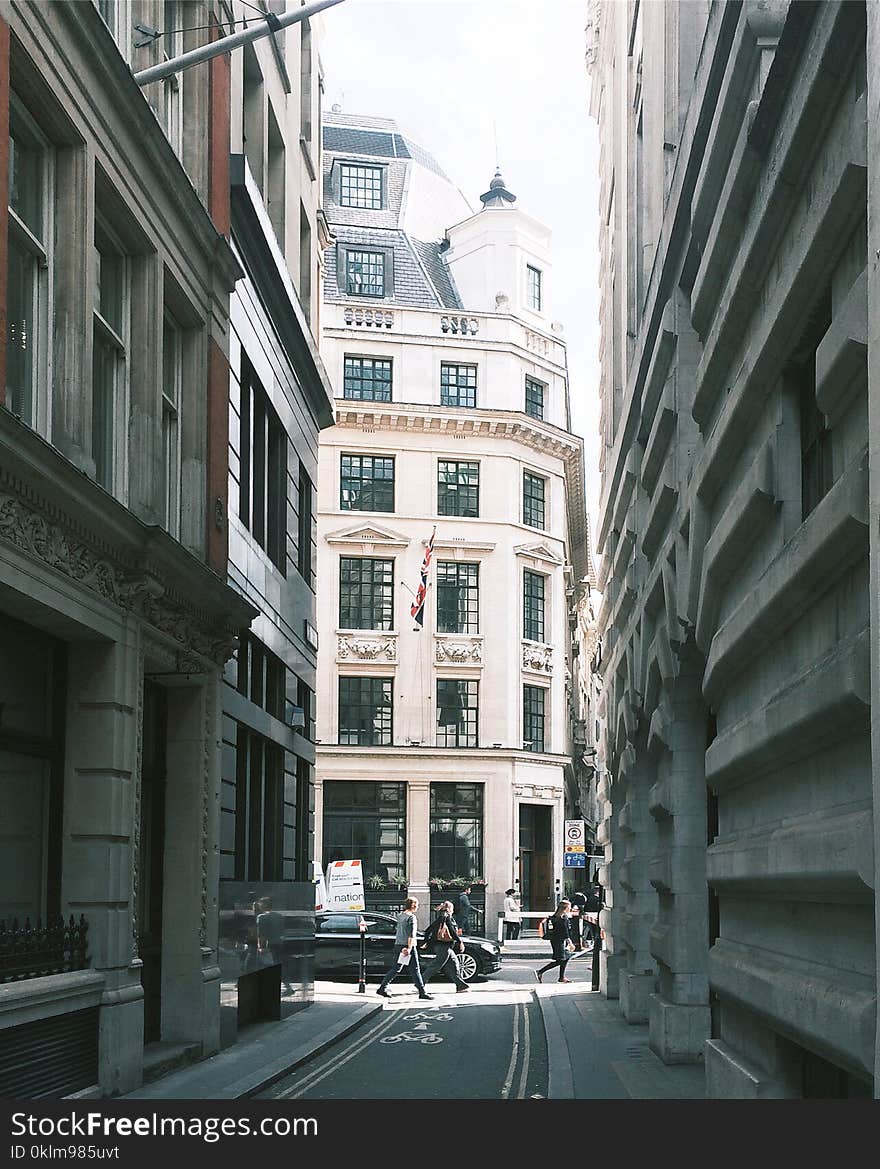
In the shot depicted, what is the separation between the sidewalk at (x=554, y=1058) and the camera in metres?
16.5

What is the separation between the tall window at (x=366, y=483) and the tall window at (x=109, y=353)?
48.5 m

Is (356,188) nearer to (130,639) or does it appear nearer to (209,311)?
(209,311)

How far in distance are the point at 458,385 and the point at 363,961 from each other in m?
36.0

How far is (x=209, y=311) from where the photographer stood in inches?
834

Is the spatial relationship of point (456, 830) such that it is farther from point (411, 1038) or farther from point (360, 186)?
point (411, 1038)

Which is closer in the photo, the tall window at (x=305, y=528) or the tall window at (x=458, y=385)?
the tall window at (x=305, y=528)

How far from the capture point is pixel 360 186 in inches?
2660

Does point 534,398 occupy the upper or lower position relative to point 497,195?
lower

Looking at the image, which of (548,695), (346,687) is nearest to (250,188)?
(346,687)

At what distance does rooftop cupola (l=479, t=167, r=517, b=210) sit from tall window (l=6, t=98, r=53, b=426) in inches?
Result: 2387

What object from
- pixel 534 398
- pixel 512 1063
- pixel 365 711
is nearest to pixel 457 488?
pixel 534 398

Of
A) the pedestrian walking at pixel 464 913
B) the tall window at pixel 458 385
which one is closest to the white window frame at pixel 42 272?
the pedestrian walking at pixel 464 913

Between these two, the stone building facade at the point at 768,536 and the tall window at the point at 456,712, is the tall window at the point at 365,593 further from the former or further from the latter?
the stone building facade at the point at 768,536

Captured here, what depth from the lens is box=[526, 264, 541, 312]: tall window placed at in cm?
7069
